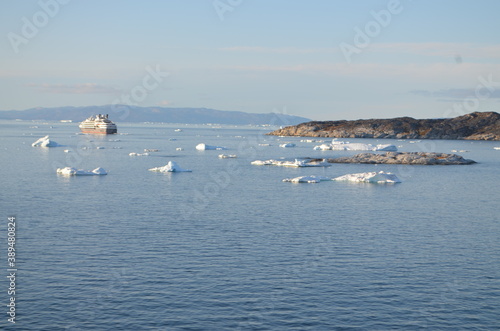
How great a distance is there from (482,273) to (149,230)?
50.1 ft

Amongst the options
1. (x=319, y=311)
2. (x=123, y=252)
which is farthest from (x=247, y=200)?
(x=319, y=311)

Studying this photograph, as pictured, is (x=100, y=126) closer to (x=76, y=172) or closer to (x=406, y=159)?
(x=406, y=159)

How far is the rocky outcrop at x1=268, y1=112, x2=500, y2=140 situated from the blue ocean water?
5452 inches

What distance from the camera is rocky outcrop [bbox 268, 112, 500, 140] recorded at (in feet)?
588

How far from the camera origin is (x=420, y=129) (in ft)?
595

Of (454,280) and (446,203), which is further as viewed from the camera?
(446,203)

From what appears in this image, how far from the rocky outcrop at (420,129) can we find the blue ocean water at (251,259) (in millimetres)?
138488

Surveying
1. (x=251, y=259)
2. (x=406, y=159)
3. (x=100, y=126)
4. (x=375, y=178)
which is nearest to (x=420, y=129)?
(x=100, y=126)

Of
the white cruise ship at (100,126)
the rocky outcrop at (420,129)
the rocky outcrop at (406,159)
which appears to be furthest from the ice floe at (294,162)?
the rocky outcrop at (420,129)

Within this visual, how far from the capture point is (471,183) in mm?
55344

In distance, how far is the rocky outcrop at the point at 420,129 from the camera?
588 feet

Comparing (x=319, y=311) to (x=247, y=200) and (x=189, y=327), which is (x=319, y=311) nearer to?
(x=189, y=327)

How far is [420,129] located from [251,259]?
168 meters

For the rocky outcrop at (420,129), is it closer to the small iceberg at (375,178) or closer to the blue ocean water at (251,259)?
the small iceberg at (375,178)
